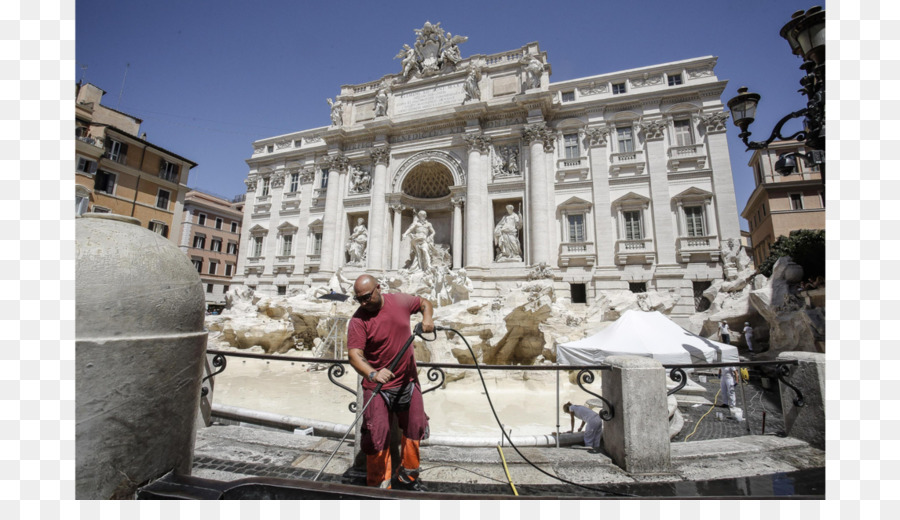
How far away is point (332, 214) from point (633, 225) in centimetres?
1807

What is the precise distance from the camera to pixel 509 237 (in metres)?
18.9

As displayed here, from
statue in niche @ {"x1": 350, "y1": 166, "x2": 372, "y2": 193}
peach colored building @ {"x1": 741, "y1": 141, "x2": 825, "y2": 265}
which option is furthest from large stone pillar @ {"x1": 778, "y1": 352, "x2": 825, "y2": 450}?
peach colored building @ {"x1": 741, "y1": 141, "x2": 825, "y2": 265}

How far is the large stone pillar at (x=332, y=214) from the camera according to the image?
22594 mm

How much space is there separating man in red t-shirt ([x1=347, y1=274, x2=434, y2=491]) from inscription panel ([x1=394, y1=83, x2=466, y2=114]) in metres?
21.1

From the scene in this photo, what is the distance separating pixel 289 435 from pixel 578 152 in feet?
65.4

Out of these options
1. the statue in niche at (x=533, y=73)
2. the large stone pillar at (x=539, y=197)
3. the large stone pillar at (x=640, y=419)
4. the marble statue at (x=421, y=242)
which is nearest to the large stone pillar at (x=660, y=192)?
→ the large stone pillar at (x=539, y=197)

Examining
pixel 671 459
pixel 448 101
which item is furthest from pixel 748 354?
pixel 448 101

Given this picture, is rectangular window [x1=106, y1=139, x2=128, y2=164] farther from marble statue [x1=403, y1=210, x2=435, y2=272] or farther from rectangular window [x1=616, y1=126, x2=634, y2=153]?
rectangular window [x1=616, y1=126, x2=634, y2=153]

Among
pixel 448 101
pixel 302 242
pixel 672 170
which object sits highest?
pixel 448 101
